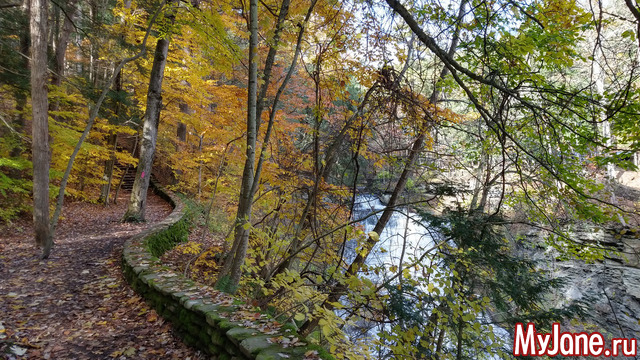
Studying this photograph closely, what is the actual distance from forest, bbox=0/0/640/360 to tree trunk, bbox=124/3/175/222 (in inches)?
2.0

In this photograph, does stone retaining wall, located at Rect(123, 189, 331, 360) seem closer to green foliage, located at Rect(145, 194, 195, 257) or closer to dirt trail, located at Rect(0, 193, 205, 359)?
dirt trail, located at Rect(0, 193, 205, 359)

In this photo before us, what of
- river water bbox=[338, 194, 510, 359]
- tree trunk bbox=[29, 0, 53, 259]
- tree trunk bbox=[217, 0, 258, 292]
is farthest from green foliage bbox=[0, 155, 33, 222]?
river water bbox=[338, 194, 510, 359]

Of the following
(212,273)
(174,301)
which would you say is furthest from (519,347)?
(212,273)

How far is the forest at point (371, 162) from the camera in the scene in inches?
119

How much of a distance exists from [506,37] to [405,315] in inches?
132

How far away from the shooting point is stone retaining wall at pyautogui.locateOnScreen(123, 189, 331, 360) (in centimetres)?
259

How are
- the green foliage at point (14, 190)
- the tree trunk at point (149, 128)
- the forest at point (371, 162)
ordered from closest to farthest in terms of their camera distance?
the forest at point (371, 162)
the green foliage at point (14, 190)
the tree trunk at point (149, 128)

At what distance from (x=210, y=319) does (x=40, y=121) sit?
197 inches

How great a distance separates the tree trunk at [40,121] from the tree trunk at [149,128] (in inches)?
95.3

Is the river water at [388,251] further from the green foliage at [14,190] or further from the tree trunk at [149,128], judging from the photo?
the green foliage at [14,190]

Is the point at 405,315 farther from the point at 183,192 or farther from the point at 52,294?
the point at 183,192

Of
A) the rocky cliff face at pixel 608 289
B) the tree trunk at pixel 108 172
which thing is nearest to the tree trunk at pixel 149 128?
the tree trunk at pixel 108 172

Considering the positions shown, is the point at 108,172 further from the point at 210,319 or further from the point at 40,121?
the point at 210,319

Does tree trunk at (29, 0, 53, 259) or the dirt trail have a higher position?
tree trunk at (29, 0, 53, 259)
